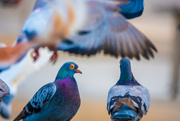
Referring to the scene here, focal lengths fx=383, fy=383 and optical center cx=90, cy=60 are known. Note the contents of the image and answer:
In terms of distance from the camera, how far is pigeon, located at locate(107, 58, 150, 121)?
1127 millimetres

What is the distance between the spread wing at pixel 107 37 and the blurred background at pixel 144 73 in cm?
97

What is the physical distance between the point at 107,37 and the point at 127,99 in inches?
10.0

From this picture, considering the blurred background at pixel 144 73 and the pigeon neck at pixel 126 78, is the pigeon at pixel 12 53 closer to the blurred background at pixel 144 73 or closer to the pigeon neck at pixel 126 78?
the pigeon neck at pixel 126 78

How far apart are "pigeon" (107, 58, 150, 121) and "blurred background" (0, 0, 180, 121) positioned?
1.05 m

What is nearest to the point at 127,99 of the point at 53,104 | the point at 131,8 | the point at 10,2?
the point at 53,104

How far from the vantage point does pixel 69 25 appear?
1323 millimetres

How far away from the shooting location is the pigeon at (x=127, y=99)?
1.13 metres

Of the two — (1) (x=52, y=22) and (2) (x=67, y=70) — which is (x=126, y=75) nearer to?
(2) (x=67, y=70)

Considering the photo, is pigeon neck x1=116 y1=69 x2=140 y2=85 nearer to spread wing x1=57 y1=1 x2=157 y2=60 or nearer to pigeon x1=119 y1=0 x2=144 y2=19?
spread wing x1=57 y1=1 x2=157 y2=60

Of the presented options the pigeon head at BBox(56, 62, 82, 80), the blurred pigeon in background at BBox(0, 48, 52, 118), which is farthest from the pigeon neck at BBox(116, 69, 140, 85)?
the blurred pigeon in background at BBox(0, 48, 52, 118)

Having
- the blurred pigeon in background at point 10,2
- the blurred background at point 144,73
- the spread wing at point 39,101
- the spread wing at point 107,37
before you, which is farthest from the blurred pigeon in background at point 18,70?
the blurred background at point 144,73

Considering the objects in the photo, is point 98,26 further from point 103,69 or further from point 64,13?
point 103,69

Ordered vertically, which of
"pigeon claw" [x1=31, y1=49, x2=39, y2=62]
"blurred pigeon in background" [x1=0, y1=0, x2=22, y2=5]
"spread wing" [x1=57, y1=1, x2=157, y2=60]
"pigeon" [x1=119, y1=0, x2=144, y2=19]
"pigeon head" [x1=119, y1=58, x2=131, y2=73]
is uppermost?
"blurred pigeon in background" [x1=0, y1=0, x2=22, y2=5]

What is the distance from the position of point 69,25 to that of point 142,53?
0.88 ft
